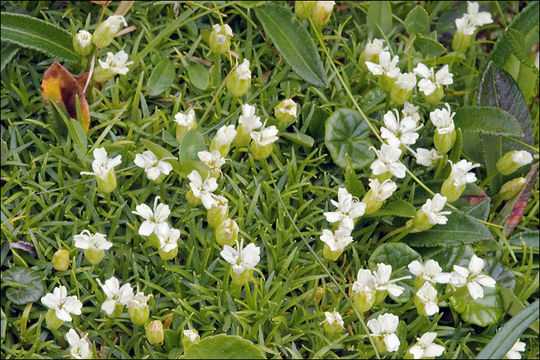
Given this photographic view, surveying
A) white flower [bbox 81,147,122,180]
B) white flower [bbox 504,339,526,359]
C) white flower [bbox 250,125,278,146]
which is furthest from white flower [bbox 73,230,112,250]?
white flower [bbox 504,339,526,359]

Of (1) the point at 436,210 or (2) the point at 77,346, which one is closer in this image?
(2) the point at 77,346

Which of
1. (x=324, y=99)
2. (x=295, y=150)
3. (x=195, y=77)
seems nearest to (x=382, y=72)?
(x=324, y=99)

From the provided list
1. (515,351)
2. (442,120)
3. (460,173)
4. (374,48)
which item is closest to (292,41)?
(374,48)

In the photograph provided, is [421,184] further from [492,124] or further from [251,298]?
[251,298]

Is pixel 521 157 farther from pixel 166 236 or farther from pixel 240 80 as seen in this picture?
pixel 166 236

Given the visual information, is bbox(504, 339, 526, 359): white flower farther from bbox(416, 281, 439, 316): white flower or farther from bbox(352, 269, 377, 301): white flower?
bbox(352, 269, 377, 301): white flower
